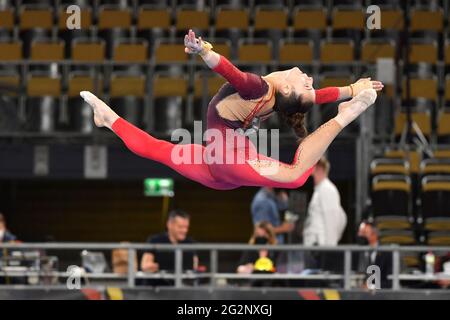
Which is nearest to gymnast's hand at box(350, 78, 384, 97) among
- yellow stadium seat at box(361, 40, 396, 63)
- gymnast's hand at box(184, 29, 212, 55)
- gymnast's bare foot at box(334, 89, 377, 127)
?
gymnast's bare foot at box(334, 89, 377, 127)

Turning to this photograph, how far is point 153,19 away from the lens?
19375 mm

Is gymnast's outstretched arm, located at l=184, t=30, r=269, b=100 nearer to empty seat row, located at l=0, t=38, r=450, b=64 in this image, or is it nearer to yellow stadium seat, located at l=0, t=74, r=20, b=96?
yellow stadium seat, located at l=0, t=74, r=20, b=96

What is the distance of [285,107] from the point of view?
823 centimetres

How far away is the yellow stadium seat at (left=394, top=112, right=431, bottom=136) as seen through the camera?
55.9 ft

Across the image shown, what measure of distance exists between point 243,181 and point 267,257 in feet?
14.4

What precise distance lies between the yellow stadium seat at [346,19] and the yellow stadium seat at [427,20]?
2.52ft

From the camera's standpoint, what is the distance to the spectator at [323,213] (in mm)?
12812

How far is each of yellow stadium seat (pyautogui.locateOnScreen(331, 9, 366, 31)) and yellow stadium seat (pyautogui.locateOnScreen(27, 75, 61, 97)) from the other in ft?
14.0

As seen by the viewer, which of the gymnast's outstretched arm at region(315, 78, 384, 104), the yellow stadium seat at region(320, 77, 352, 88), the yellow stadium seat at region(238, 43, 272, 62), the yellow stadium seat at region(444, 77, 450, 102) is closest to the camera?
the gymnast's outstretched arm at region(315, 78, 384, 104)

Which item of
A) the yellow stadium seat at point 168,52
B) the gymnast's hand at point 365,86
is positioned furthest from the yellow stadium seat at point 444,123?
the gymnast's hand at point 365,86

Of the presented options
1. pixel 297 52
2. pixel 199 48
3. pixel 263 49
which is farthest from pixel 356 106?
pixel 297 52

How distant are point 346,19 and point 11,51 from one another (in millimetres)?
4908

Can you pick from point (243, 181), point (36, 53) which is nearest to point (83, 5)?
Result: point (36, 53)

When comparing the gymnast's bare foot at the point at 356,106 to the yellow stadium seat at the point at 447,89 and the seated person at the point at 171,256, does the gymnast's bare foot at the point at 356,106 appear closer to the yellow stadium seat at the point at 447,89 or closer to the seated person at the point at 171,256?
the seated person at the point at 171,256
